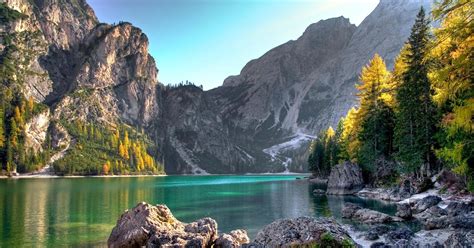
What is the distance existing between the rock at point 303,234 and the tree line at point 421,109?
23.1ft

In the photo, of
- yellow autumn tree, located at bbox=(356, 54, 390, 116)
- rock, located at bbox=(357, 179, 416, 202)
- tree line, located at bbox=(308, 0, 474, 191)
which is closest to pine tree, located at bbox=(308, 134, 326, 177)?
tree line, located at bbox=(308, 0, 474, 191)

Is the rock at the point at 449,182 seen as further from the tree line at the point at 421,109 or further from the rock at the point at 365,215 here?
the rock at the point at 365,215

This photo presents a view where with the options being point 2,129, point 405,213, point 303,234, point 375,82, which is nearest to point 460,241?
point 303,234

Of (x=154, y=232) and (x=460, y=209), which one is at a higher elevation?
(x=154, y=232)

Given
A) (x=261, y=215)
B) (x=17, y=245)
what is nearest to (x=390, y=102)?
(x=261, y=215)

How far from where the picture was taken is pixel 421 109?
5366 centimetres

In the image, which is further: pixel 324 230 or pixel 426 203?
pixel 426 203

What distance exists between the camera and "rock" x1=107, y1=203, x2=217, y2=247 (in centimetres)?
2397

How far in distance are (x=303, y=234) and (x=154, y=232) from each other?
11.8 metres

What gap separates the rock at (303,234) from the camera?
581 inches

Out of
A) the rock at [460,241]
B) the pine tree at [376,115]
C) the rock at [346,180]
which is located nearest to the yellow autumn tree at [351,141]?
the rock at [346,180]

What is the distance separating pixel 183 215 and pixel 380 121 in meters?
39.6

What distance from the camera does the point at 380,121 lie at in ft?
→ 221

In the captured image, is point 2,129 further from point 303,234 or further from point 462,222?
point 303,234
